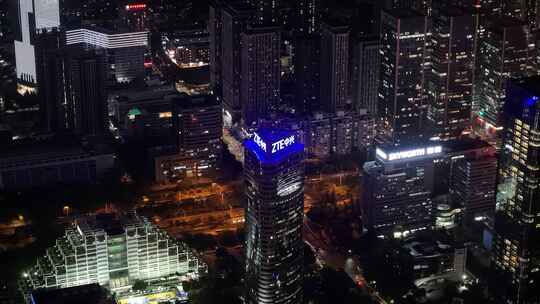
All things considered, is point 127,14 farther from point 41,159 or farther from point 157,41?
point 41,159

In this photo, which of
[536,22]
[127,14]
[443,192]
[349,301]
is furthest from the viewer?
[127,14]

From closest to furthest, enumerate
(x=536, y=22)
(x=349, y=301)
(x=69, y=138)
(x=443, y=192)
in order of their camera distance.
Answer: (x=349, y=301), (x=443, y=192), (x=69, y=138), (x=536, y=22)

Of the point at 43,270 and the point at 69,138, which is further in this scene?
the point at 69,138

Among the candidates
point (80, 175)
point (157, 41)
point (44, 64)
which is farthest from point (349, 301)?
point (157, 41)

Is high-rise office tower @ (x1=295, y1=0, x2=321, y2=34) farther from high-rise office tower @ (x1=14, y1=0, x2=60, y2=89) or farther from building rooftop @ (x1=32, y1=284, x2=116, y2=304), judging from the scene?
building rooftop @ (x1=32, y1=284, x2=116, y2=304)

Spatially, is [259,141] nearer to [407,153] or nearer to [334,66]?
[407,153]

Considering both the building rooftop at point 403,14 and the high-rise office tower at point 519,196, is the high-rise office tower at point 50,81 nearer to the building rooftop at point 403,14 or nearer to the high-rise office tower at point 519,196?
the building rooftop at point 403,14

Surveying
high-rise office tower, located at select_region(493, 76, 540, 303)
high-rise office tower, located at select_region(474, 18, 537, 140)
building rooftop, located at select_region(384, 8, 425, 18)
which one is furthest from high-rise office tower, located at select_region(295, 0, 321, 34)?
high-rise office tower, located at select_region(493, 76, 540, 303)

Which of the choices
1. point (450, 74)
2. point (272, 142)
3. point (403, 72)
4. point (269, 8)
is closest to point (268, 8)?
point (269, 8)
